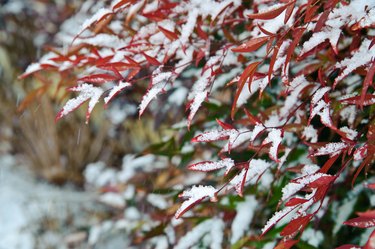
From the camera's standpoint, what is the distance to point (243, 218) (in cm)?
136

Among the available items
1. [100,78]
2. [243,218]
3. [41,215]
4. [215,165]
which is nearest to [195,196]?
[215,165]

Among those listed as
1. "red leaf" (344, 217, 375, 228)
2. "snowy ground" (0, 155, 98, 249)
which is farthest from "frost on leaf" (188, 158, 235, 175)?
"snowy ground" (0, 155, 98, 249)

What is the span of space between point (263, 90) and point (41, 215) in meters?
2.04

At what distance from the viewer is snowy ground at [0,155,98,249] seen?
264cm

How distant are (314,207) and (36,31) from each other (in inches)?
103

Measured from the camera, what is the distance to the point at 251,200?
4.55 feet

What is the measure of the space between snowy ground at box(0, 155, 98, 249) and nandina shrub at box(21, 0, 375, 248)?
1294 millimetres

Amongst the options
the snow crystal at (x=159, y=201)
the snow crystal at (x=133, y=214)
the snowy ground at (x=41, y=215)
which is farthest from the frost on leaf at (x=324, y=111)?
the snowy ground at (x=41, y=215)

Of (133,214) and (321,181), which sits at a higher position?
(321,181)

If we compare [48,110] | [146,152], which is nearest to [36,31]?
[48,110]

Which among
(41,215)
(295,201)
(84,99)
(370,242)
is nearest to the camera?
(370,242)

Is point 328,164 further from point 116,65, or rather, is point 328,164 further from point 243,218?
point 243,218

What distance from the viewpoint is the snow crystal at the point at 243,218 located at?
1359mm

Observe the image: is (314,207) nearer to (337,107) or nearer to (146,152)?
(337,107)
